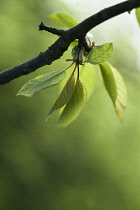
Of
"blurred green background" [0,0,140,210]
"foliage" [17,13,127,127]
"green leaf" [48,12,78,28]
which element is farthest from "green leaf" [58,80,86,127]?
"blurred green background" [0,0,140,210]

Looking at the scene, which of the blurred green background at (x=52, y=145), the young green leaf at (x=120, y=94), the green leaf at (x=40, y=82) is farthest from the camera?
the blurred green background at (x=52, y=145)

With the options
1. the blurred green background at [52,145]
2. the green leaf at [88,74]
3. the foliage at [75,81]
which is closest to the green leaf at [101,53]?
the foliage at [75,81]

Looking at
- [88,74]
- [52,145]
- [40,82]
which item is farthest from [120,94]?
[52,145]

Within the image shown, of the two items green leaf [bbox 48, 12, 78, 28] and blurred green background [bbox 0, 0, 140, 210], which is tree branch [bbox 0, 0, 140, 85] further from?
blurred green background [bbox 0, 0, 140, 210]

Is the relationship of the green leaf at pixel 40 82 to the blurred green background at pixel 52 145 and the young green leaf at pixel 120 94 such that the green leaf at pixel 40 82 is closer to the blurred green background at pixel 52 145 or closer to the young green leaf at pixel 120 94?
the young green leaf at pixel 120 94

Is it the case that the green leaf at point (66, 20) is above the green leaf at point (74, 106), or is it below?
above
